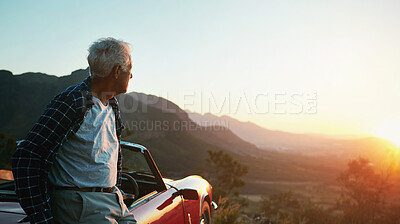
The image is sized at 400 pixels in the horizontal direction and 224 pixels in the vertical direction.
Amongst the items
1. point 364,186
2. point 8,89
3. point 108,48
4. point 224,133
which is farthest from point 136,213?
point 224,133

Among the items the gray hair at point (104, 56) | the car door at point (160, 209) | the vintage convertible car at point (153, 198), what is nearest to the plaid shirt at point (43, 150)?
the gray hair at point (104, 56)

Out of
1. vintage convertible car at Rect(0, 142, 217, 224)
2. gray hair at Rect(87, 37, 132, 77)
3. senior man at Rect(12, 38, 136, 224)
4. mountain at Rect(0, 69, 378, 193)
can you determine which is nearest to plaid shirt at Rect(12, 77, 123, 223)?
senior man at Rect(12, 38, 136, 224)

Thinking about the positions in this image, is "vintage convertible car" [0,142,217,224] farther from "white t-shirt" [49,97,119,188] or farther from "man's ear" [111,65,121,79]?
"man's ear" [111,65,121,79]

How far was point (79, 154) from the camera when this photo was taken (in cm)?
160

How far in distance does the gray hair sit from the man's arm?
9.4 inches

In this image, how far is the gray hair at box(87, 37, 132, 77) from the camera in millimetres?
1690

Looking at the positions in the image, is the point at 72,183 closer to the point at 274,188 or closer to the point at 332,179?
the point at 274,188

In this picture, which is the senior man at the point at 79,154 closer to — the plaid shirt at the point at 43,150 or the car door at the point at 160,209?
the plaid shirt at the point at 43,150

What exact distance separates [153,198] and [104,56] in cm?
152

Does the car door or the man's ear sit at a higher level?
the man's ear

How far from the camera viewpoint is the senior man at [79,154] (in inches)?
57.9

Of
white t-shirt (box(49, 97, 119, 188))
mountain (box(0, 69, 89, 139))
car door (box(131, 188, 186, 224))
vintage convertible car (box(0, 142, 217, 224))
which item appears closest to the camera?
white t-shirt (box(49, 97, 119, 188))

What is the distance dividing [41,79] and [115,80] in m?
58.8

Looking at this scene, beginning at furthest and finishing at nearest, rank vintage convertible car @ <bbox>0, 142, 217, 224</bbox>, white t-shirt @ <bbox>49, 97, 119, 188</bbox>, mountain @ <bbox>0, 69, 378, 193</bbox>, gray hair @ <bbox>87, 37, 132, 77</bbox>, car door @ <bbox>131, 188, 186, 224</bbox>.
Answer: mountain @ <bbox>0, 69, 378, 193</bbox> → car door @ <bbox>131, 188, 186, 224</bbox> → vintage convertible car @ <bbox>0, 142, 217, 224</bbox> → gray hair @ <bbox>87, 37, 132, 77</bbox> → white t-shirt @ <bbox>49, 97, 119, 188</bbox>
